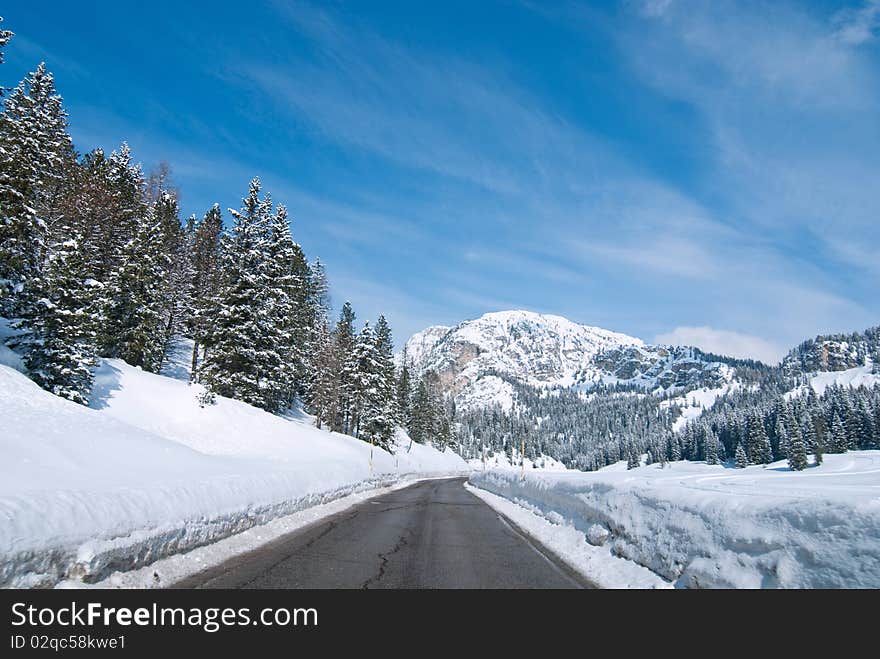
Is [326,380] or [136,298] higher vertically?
[136,298]

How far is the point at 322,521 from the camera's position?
47.5 feet

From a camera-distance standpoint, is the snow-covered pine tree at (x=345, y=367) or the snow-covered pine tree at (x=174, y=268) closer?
the snow-covered pine tree at (x=174, y=268)

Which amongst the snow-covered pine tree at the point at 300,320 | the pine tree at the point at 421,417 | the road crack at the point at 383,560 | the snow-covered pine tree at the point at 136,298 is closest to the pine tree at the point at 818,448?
the pine tree at the point at 421,417

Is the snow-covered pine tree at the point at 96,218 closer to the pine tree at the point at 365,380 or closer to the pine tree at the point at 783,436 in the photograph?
the pine tree at the point at 365,380

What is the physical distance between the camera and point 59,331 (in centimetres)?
1967

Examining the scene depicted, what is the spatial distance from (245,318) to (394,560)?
2668cm

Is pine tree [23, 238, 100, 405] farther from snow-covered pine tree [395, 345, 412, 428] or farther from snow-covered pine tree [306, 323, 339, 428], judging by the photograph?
snow-covered pine tree [395, 345, 412, 428]

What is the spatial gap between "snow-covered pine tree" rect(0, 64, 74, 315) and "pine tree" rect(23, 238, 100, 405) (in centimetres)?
100

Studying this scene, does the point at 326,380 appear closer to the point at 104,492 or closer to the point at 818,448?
the point at 104,492

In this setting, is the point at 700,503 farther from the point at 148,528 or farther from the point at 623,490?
the point at 148,528

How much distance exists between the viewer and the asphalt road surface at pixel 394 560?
722 centimetres

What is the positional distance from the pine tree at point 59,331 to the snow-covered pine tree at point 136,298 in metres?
8.11

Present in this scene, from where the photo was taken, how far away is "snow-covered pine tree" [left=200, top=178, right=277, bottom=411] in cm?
3212

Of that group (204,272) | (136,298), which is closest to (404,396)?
(204,272)
